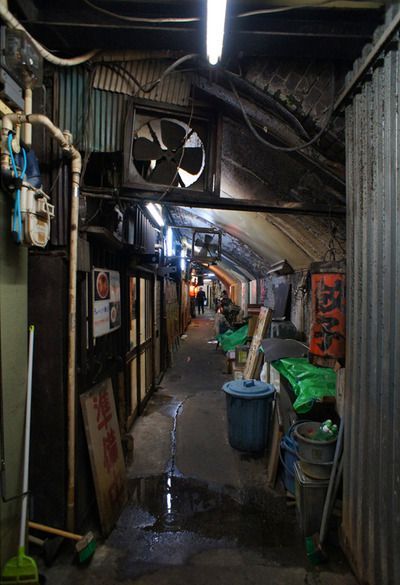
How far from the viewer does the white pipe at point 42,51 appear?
240 centimetres

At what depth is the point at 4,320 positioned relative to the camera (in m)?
2.56

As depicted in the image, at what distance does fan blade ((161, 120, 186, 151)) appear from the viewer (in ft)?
12.9

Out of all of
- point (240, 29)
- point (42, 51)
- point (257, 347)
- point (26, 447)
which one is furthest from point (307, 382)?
point (42, 51)

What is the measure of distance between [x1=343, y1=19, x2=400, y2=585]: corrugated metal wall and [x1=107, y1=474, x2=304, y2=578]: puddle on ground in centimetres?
83

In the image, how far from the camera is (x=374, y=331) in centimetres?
257

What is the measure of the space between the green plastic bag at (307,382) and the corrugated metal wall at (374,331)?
2.19 ft

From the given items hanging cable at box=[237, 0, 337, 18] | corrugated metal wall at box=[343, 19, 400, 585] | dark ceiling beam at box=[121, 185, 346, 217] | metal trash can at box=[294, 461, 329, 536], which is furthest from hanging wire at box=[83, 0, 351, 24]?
metal trash can at box=[294, 461, 329, 536]

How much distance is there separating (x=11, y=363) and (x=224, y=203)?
2.84 metres

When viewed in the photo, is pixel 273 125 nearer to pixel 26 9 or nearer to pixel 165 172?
pixel 165 172

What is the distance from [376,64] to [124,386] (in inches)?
207

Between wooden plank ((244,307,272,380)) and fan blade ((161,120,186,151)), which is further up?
fan blade ((161,120,186,151))

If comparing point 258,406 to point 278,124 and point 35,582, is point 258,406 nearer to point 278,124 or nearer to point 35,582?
point 35,582

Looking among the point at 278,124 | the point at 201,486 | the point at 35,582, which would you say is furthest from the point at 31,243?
the point at 201,486

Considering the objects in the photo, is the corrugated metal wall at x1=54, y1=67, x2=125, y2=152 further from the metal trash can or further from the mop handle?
the metal trash can
